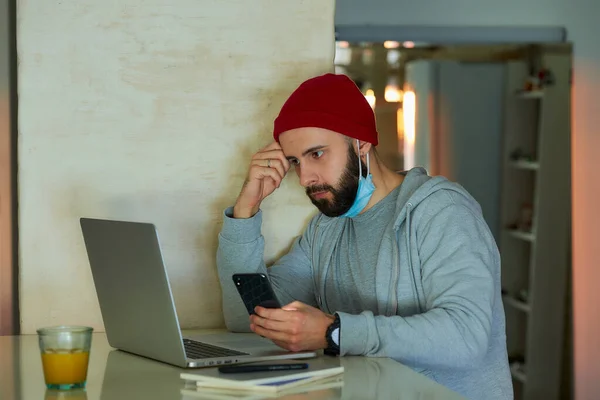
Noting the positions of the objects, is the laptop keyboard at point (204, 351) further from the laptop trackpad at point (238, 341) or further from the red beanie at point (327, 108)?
the red beanie at point (327, 108)

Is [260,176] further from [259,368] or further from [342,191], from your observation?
[259,368]

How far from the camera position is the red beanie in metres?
1.92

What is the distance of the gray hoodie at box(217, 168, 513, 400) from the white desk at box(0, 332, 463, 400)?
3.0 inches

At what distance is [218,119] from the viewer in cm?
210

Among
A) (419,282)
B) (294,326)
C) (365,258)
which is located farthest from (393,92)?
(294,326)

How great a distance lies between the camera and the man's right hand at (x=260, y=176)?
2.00m

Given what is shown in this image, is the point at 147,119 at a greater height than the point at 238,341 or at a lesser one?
greater

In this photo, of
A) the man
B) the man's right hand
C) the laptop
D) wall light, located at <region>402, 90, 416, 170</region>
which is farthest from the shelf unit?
the laptop

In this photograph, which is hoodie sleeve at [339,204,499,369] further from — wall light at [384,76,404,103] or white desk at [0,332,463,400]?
wall light at [384,76,404,103]

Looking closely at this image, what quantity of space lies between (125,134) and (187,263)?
0.32 meters

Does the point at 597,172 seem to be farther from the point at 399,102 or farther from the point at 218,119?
the point at 218,119

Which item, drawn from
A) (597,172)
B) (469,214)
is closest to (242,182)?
(469,214)

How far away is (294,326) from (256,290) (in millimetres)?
106

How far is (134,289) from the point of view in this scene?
159cm
